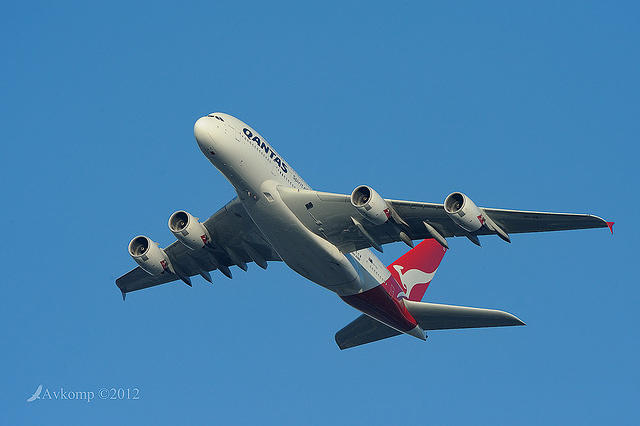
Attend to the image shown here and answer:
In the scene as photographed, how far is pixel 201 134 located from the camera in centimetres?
3703

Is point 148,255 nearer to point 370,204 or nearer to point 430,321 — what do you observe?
point 370,204

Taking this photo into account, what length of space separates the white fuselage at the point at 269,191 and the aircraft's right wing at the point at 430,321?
496 centimetres

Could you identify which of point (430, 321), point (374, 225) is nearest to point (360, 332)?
point (430, 321)

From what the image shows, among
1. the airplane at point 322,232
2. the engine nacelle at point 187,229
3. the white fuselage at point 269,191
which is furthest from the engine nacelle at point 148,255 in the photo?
the white fuselage at point 269,191

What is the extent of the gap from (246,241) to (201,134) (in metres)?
7.54

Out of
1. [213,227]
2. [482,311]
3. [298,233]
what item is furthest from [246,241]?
[482,311]

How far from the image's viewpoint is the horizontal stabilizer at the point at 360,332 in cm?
4659

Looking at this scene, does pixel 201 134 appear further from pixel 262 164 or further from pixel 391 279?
pixel 391 279

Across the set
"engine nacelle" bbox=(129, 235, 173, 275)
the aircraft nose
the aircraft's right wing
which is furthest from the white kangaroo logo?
the aircraft nose

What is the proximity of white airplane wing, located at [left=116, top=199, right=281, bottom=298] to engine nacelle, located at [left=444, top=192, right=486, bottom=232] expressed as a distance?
962cm

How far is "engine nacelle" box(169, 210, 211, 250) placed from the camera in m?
41.2

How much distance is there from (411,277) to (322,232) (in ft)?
33.5

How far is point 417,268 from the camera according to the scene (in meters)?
48.9

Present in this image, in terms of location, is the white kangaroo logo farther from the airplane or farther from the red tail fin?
the airplane
